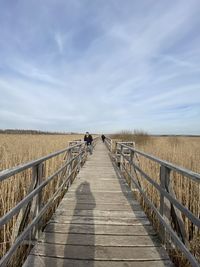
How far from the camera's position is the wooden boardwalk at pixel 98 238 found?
7.83ft

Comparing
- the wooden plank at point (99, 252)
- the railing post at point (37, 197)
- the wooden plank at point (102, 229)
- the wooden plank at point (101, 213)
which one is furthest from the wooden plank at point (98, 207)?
the wooden plank at point (99, 252)

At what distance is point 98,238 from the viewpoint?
2877 mm

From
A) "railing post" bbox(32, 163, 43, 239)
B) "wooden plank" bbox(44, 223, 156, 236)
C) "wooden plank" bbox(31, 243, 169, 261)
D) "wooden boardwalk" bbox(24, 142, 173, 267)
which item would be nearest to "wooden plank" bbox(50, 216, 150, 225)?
"wooden boardwalk" bbox(24, 142, 173, 267)

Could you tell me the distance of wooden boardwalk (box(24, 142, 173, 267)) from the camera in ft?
7.83

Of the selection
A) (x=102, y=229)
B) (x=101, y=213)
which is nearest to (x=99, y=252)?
(x=102, y=229)

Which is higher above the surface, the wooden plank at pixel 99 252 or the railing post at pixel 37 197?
the railing post at pixel 37 197

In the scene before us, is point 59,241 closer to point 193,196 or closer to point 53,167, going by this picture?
point 193,196

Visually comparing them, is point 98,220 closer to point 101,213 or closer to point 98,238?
point 101,213

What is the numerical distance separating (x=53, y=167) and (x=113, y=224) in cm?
320

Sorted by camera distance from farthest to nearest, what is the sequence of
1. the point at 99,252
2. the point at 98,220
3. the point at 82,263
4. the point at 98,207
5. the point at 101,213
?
the point at 98,207, the point at 101,213, the point at 98,220, the point at 99,252, the point at 82,263

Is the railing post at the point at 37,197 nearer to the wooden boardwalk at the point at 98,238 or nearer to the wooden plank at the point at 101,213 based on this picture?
the wooden boardwalk at the point at 98,238

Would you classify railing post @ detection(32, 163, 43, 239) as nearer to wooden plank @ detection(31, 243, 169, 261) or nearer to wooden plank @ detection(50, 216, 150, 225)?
wooden plank @ detection(31, 243, 169, 261)

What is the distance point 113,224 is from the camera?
3.35 m

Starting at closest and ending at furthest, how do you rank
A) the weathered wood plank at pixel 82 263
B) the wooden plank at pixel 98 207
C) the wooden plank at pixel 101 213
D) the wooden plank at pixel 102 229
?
the weathered wood plank at pixel 82 263, the wooden plank at pixel 102 229, the wooden plank at pixel 101 213, the wooden plank at pixel 98 207
